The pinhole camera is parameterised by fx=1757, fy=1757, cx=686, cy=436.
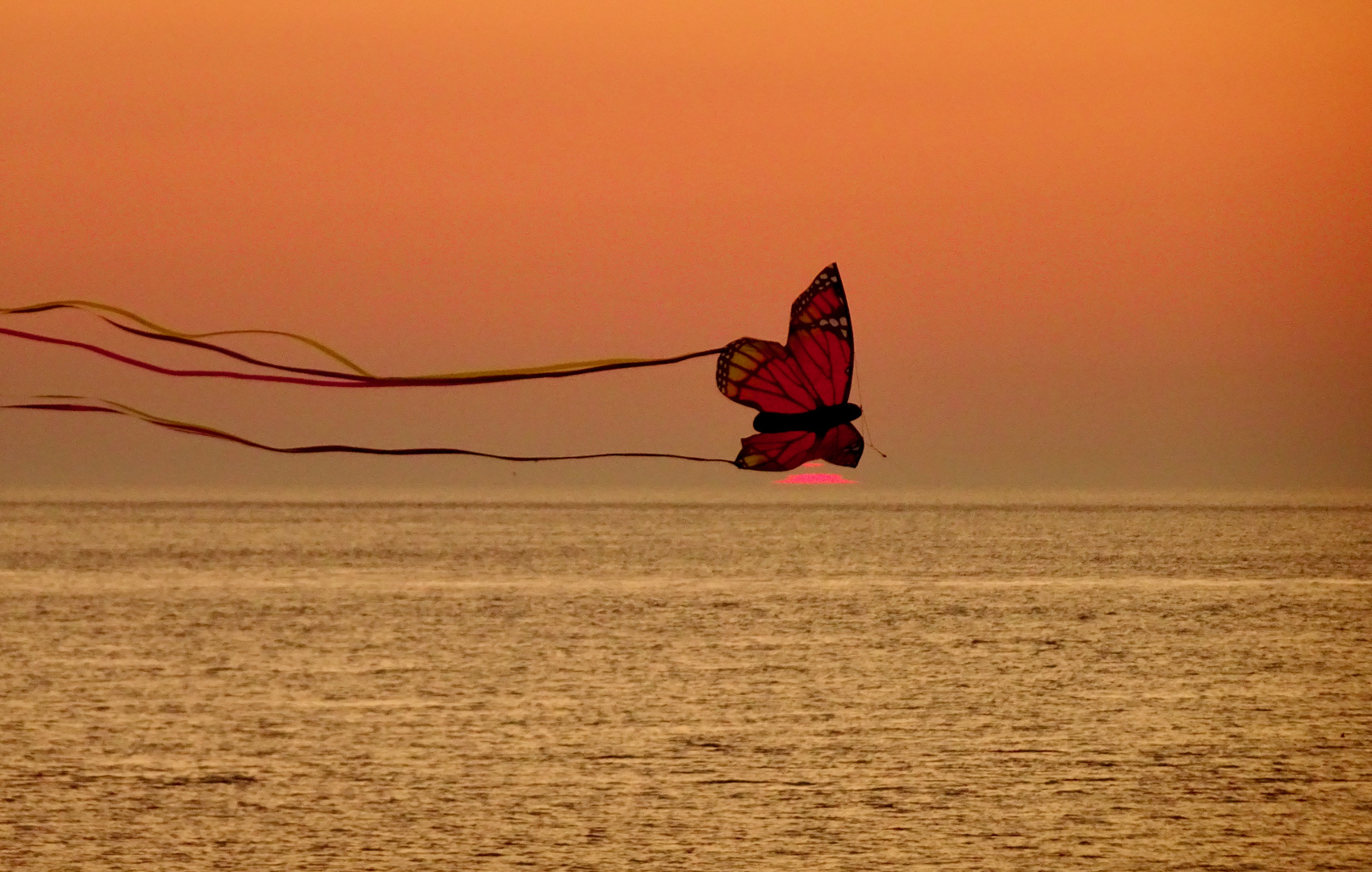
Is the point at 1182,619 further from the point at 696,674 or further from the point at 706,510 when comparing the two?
the point at 706,510

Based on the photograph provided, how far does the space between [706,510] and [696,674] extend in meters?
43.2

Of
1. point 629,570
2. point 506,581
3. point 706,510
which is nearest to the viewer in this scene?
point 506,581

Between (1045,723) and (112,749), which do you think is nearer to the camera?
(112,749)

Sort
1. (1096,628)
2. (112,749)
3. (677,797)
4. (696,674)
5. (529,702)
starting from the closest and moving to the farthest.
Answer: (677,797) < (112,749) < (529,702) < (696,674) < (1096,628)

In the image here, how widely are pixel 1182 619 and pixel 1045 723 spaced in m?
5.47

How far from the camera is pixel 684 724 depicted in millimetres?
6195

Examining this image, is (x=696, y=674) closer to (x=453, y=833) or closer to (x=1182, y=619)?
(x=453, y=833)

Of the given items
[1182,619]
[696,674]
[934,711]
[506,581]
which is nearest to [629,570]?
[506,581]

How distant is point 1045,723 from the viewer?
6.31 metres

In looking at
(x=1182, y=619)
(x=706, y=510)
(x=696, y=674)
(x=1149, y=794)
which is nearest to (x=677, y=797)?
(x=1149, y=794)

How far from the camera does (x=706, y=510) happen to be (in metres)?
51.0

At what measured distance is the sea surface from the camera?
421 cm

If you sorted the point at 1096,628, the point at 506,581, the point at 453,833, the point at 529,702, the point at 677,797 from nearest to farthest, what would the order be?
the point at 453,833
the point at 677,797
the point at 529,702
the point at 1096,628
the point at 506,581

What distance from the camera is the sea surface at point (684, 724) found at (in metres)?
4.21
